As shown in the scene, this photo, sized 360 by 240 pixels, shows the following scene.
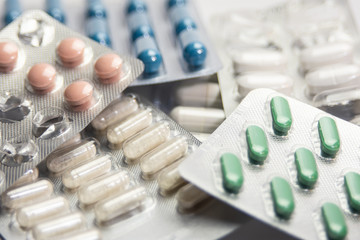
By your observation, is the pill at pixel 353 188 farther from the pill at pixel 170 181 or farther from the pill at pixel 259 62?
the pill at pixel 259 62

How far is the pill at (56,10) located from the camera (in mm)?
1854

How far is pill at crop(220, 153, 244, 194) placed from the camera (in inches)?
48.8

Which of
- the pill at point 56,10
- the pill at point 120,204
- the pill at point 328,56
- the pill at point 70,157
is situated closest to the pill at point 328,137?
the pill at point 328,56

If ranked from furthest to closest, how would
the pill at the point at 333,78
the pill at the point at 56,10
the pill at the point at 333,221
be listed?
the pill at the point at 56,10 < the pill at the point at 333,78 < the pill at the point at 333,221

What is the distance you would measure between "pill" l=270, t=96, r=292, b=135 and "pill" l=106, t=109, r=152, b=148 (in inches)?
13.8

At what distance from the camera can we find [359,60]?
175 centimetres

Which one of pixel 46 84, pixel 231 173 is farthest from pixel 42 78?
pixel 231 173

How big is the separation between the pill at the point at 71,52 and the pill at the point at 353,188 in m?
0.79

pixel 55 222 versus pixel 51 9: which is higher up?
pixel 51 9

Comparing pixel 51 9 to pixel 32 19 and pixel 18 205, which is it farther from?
pixel 18 205

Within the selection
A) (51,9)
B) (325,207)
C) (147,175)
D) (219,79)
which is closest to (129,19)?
(51,9)

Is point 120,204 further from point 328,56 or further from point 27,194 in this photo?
point 328,56

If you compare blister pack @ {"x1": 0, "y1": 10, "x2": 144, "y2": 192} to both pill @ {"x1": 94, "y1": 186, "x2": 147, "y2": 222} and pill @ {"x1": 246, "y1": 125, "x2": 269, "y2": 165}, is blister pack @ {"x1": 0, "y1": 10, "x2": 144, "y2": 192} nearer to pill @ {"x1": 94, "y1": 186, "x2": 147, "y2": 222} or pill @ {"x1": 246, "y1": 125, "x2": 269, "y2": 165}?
pill @ {"x1": 94, "y1": 186, "x2": 147, "y2": 222}

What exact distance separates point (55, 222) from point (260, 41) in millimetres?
973
